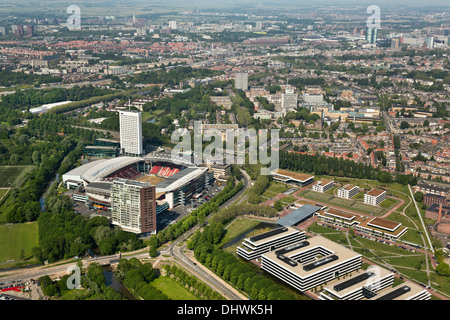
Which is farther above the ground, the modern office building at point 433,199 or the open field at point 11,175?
the modern office building at point 433,199

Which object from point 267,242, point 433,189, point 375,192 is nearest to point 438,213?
point 433,189

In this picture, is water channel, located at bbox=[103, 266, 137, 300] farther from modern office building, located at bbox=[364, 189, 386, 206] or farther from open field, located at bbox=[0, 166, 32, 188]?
modern office building, located at bbox=[364, 189, 386, 206]

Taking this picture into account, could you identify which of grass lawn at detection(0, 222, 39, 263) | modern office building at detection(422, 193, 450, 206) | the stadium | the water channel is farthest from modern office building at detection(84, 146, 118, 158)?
modern office building at detection(422, 193, 450, 206)

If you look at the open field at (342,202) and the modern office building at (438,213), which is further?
the open field at (342,202)

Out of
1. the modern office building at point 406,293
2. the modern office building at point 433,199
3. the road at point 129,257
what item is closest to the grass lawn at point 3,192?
the road at point 129,257

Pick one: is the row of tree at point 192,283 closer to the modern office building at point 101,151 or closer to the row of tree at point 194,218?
the row of tree at point 194,218

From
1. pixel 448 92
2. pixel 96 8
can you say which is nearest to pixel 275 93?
pixel 448 92
